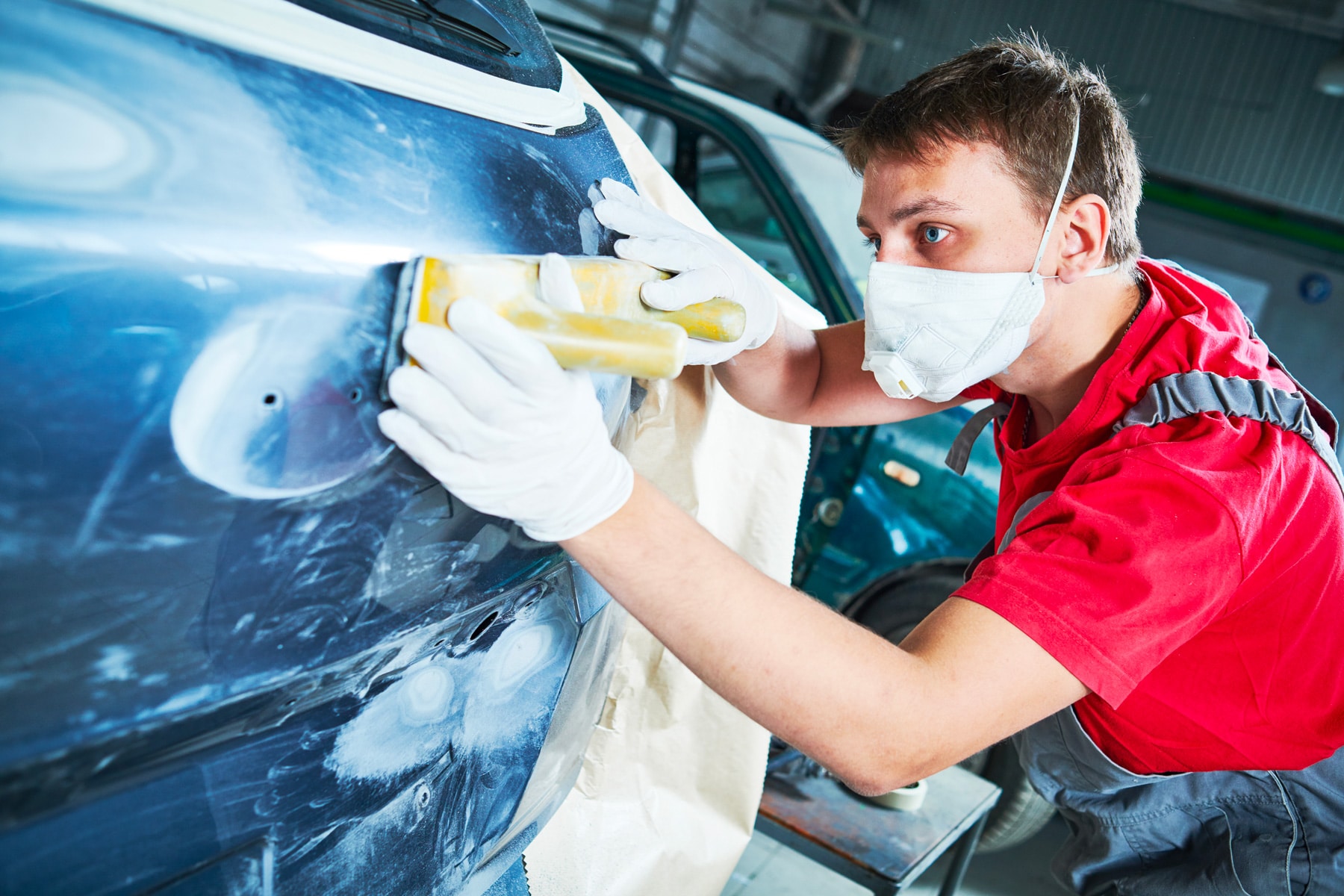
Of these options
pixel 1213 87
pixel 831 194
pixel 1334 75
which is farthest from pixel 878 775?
pixel 1213 87

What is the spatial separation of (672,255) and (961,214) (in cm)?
44

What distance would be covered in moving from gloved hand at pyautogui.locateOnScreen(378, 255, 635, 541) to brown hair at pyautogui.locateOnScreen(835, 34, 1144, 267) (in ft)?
2.38

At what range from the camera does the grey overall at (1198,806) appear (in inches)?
45.3

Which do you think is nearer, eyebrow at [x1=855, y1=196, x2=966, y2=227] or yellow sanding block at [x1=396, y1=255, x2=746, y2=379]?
yellow sanding block at [x1=396, y1=255, x2=746, y2=379]

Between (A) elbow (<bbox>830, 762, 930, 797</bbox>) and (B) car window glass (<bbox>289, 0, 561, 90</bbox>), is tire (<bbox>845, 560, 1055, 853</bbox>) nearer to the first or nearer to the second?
(A) elbow (<bbox>830, 762, 930, 797</bbox>)

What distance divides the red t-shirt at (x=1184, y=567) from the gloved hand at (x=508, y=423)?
0.46 meters

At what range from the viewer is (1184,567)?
3.28 ft

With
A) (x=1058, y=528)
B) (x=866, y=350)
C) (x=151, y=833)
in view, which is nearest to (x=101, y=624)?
(x=151, y=833)

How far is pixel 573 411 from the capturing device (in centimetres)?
77

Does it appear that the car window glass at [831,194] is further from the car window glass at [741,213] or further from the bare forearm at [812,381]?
the bare forearm at [812,381]

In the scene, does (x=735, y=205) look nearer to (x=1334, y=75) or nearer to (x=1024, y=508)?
(x=1024, y=508)

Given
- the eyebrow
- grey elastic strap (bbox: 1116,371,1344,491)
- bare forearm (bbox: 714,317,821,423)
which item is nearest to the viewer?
grey elastic strap (bbox: 1116,371,1344,491)

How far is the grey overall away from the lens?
1151 millimetres

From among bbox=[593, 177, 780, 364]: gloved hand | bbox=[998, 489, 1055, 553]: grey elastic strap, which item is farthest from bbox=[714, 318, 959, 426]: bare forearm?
bbox=[998, 489, 1055, 553]: grey elastic strap
